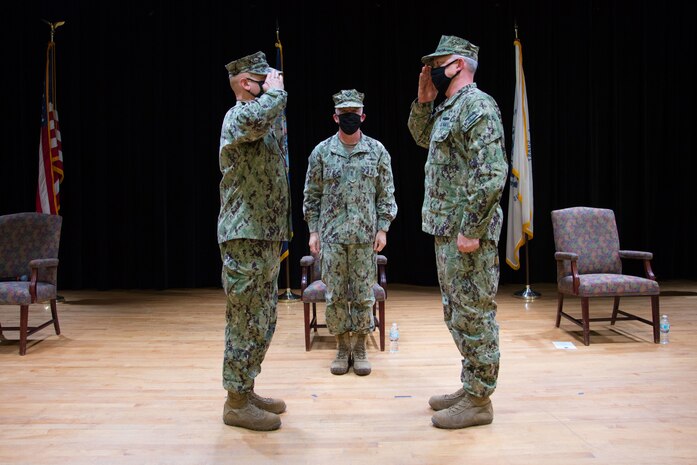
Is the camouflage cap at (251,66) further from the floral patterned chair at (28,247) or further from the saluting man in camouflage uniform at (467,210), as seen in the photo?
the floral patterned chair at (28,247)

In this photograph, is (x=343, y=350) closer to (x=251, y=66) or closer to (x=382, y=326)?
(x=382, y=326)

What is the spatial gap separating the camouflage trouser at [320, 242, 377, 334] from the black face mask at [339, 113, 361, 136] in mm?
714

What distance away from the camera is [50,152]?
6559 millimetres

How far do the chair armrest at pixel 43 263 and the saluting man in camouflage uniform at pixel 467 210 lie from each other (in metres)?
3.06

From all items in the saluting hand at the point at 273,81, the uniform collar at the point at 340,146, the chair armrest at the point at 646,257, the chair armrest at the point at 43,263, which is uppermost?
the saluting hand at the point at 273,81

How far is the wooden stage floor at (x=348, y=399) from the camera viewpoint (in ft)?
7.75

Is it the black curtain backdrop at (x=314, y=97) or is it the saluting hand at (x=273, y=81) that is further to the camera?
the black curtain backdrop at (x=314, y=97)

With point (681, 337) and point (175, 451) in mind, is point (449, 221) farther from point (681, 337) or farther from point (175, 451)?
point (681, 337)

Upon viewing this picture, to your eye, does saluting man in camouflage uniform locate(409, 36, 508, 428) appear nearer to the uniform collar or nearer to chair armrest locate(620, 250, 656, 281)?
the uniform collar

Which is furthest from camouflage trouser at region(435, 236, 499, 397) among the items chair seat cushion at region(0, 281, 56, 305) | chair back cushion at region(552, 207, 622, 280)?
chair seat cushion at region(0, 281, 56, 305)

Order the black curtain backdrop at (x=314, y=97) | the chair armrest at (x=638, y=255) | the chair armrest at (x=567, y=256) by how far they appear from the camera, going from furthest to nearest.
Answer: the black curtain backdrop at (x=314, y=97) < the chair armrest at (x=638, y=255) < the chair armrest at (x=567, y=256)

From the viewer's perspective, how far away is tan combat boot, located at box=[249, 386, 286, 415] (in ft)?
8.94

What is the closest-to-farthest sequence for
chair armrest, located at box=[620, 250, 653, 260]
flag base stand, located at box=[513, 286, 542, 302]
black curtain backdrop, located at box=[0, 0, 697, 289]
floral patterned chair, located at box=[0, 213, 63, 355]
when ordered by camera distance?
1. chair armrest, located at box=[620, 250, 653, 260]
2. floral patterned chair, located at box=[0, 213, 63, 355]
3. flag base stand, located at box=[513, 286, 542, 302]
4. black curtain backdrop, located at box=[0, 0, 697, 289]

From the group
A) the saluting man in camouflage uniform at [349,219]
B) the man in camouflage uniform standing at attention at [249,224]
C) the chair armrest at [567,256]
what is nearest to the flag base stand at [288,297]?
the saluting man in camouflage uniform at [349,219]
